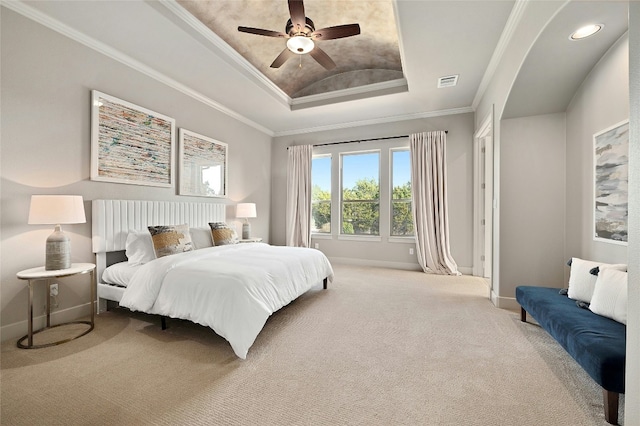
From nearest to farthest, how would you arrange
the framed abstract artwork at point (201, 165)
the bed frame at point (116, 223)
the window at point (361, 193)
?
the bed frame at point (116, 223) → the framed abstract artwork at point (201, 165) → the window at point (361, 193)

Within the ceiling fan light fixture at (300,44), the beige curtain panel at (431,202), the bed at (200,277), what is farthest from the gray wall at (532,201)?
the ceiling fan light fixture at (300,44)

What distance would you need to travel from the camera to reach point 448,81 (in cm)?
386

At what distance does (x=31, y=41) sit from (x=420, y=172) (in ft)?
17.3

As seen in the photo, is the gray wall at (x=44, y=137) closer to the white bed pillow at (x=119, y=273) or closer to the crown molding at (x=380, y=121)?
the white bed pillow at (x=119, y=273)

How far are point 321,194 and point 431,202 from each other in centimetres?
235

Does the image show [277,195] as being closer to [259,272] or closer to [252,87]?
[252,87]

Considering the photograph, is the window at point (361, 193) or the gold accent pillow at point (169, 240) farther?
the window at point (361, 193)

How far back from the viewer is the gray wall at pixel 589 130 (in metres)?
2.21

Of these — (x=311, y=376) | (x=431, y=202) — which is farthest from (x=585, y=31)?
(x=311, y=376)

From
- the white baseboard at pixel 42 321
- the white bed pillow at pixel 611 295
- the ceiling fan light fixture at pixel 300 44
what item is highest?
the ceiling fan light fixture at pixel 300 44

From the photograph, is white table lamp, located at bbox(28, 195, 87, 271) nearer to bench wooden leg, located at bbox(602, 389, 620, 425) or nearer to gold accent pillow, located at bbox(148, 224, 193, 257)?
gold accent pillow, located at bbox(148, 224, 193, 257)

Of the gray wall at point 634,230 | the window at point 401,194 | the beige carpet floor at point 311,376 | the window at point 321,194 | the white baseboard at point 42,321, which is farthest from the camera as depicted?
the window at point 321,194

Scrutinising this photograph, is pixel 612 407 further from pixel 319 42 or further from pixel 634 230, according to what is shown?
pixel 319 42

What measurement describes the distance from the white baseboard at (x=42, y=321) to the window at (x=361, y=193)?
4.34 meters
